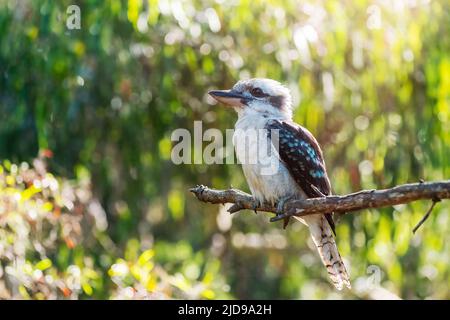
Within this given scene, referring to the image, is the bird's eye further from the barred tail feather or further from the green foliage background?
the green foliage background

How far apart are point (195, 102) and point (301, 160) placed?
1995mm

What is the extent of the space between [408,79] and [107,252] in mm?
2041

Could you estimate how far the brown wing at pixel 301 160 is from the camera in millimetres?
4020

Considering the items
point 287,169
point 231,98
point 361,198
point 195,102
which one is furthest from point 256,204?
point 195,102

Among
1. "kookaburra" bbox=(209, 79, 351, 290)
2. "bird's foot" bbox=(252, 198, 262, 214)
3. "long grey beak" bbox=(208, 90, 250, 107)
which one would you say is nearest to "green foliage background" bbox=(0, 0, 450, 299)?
"long grey beak" bbox=(208, 90, 250, 107)

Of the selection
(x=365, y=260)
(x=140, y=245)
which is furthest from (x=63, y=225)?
(x=365, y=260)

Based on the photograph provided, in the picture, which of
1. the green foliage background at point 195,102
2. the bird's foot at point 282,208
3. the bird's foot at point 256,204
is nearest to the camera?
→ the bird's foot at point 282,208

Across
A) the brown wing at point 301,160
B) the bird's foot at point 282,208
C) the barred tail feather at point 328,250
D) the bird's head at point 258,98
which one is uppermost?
the bird's head at point 258,98

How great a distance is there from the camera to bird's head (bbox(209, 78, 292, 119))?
432cm

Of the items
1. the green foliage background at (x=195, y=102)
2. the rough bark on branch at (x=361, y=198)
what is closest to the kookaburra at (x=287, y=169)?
the rough bark on branch at (x=361, y=198)

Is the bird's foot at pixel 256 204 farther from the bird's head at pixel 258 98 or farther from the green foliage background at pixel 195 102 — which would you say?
the green foliage background at pixel 195 102

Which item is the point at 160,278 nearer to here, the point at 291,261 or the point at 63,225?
the point at 63,225

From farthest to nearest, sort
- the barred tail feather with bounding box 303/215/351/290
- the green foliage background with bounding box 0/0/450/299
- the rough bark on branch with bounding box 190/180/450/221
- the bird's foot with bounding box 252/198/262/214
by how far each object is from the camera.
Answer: the green foliage background with bounding box 0/0/450/299 → the barred tail feather with bounding box 303/215/351/290 → the bird's foot with bounding box 252/198/262/214 → the rough bark on branch with bounding box 190/180/450/221

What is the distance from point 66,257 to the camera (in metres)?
5.11
